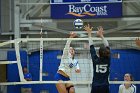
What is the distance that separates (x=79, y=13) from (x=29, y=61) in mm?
2528

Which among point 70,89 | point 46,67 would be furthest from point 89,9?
point 70,89

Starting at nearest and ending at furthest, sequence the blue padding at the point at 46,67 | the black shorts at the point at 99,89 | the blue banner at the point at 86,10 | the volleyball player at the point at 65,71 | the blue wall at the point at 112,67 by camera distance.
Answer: the black shorts at the point at 99,89, the volleyball player at the point at 65,71, the blue banner at the point at 86,10, the blue wall at the point at 112,67, the blue padding at the point at 46,67

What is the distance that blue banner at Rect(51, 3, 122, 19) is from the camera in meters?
14.4

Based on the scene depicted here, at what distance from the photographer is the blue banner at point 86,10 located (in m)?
14.4

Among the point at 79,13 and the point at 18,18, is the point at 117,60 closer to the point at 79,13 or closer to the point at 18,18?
the point at 79,13

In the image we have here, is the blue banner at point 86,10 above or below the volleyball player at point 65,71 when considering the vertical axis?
above

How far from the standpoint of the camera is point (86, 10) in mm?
14570

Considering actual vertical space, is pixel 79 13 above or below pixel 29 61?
above

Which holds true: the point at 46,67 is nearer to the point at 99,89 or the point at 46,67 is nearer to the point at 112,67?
the point at 112,67

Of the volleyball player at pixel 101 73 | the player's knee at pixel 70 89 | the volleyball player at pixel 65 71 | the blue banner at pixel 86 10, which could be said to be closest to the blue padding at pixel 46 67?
the blue banner at pixel 86 10

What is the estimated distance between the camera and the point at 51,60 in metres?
14.9

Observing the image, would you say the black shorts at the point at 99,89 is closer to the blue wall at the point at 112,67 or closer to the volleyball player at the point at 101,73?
the volleyball player at the point at 101,73

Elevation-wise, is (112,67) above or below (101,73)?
below

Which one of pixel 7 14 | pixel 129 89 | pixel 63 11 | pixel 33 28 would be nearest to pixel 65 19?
pixel 63 11
